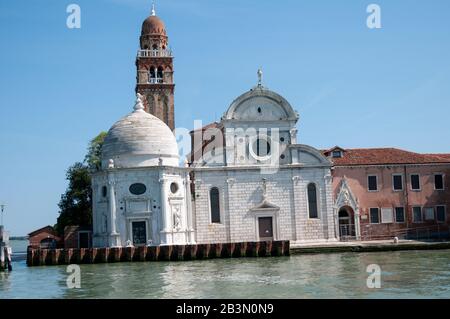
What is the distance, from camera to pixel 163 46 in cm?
5538

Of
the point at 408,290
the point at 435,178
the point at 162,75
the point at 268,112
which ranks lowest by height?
the point at 408,290

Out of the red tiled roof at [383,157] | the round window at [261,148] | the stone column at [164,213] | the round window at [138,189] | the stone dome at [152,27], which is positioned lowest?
the stone column at [164,213]

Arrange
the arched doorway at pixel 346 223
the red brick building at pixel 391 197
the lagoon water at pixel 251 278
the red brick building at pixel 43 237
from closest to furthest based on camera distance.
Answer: the lagoon water at pixel 251 278
the red brick building at pixel 391 197
the arched doorway at pixel 346 223
the red brick building at pixel 43 237

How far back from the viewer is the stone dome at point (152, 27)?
5509 centimetres

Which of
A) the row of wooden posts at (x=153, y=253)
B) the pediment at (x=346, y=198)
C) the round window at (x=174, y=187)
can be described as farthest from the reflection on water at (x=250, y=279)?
the pediment at (x=346, y=198)

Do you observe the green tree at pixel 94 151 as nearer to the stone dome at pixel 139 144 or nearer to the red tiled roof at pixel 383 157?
the stone dome at pixel 139 144

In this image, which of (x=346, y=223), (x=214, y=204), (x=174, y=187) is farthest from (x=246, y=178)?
(x=346, y=223)

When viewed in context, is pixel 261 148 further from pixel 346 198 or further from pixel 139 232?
pixel 139 232

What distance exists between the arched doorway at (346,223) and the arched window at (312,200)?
2.18 meters

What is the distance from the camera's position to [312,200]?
4641 cm

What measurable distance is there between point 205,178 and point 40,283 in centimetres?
1889

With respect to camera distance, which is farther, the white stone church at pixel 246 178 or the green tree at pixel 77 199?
the green tree at pixel 77 199
